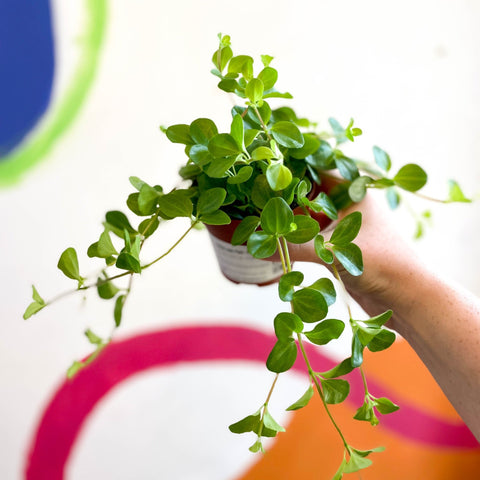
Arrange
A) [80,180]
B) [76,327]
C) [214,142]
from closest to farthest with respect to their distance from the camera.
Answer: [214,142]
[76,327]
[80,180]

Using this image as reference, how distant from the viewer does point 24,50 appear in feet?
3.56

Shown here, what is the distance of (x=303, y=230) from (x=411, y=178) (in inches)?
7.8

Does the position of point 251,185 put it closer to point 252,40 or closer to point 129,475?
point 129,475

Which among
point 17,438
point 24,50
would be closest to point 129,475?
point 17,438

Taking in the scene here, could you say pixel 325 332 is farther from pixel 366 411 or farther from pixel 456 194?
pixel 456 194

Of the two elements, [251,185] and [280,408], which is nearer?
[251,185]

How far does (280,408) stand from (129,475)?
0.25 m

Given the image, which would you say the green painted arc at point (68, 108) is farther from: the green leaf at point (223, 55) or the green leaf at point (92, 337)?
the green leaf at point (223, 55)

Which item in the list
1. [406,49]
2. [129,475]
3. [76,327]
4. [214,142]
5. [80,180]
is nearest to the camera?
[214,142]

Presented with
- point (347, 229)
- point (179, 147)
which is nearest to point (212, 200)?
point (347, 229)

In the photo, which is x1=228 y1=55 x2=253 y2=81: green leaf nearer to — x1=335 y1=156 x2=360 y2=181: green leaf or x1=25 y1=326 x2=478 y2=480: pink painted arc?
x1=335 y1=156 x2=360 y2=181: green leaf

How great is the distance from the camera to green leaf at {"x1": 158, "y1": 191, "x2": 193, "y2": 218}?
1.63ft

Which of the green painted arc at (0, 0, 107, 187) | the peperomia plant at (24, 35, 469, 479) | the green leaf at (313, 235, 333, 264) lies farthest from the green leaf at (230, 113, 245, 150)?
the green painted arc at (0, 0, 107, 187)

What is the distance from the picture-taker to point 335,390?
1.49 ft
